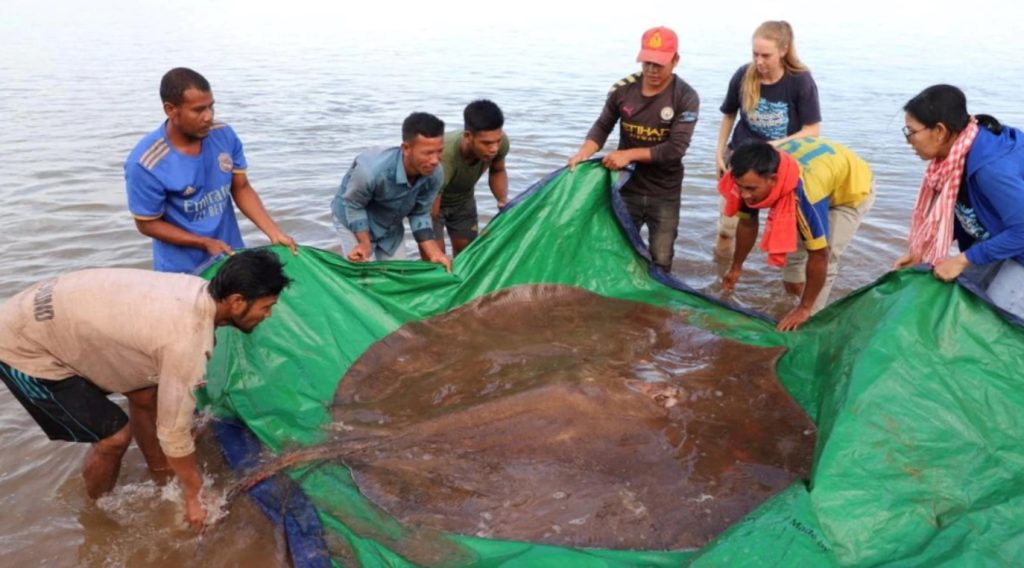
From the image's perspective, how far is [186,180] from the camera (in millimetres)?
3586

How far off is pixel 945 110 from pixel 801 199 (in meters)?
0.94

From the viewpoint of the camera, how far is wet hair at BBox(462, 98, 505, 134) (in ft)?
14.5

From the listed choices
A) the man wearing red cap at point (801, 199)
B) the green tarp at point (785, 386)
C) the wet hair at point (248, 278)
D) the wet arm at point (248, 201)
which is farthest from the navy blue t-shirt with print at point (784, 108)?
the wet hair at point (248, 278)

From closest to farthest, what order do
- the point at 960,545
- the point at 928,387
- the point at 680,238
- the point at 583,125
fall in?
the point at 960,545
the point at 928,387
the point at 680,238
the point at 583,125

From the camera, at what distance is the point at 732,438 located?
3.24 metres

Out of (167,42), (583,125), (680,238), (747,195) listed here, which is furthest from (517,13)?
(747,195)

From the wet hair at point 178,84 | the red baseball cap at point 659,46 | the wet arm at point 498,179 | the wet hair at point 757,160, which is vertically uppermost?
the red baseball cap at point 659,46

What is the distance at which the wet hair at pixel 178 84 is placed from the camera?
11.2ft

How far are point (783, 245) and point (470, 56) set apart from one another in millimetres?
17619

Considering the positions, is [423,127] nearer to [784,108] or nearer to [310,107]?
[784,108]

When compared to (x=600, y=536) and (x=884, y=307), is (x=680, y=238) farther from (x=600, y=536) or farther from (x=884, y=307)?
(x=600, y=536)

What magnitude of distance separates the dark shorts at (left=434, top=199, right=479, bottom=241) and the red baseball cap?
5.68ft

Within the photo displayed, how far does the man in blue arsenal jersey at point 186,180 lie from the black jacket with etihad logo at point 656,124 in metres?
2.37

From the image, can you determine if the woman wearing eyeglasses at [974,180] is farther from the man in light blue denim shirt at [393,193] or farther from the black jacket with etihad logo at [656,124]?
the man in light blue denim shirt at [393,193]
